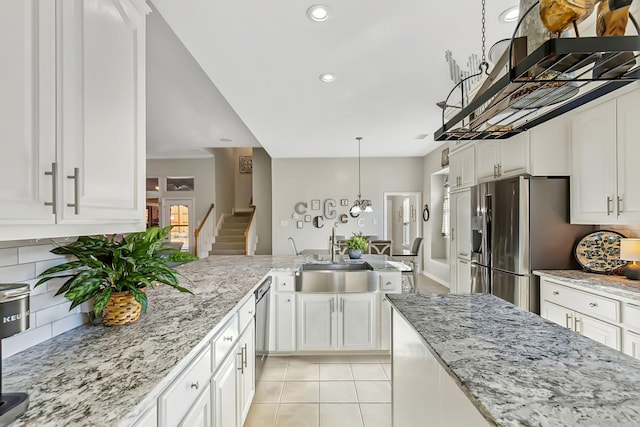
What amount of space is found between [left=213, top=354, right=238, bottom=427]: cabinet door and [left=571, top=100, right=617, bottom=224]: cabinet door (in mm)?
2855

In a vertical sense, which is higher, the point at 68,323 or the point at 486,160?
the point at 486,160

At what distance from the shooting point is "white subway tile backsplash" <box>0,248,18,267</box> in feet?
3.55

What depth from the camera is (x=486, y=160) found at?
374cm

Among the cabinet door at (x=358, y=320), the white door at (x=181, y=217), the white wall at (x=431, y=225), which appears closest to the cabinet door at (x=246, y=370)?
the cabinet door at (x=358, y=320)

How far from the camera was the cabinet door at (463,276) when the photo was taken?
4.01m

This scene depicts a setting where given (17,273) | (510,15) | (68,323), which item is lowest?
(68,323)

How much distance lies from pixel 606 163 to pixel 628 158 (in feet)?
0.64

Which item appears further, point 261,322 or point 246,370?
point 261,322

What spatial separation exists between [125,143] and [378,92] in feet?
9.70

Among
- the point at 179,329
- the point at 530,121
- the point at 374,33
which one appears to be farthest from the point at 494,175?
the point at 179,329

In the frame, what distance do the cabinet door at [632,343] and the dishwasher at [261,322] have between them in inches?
94.4

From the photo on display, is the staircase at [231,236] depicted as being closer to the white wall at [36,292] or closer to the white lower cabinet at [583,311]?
the white lower cabinet at [583,311]

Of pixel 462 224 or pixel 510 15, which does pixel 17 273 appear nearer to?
pixel 510 15

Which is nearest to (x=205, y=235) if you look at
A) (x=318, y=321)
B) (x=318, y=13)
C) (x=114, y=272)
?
(x=318, y=321)
